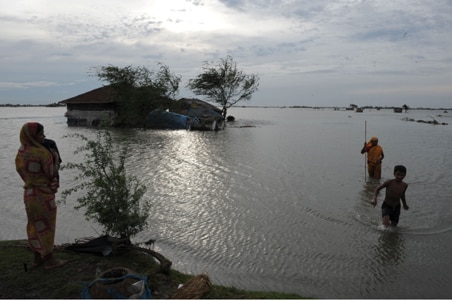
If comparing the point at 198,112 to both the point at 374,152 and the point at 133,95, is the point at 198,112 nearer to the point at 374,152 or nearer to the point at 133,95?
the point at 133,95

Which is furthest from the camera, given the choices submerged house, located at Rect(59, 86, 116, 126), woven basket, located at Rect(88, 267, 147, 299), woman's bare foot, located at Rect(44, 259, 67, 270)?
submerged house, located at Rect(59, 86, 116, 126)

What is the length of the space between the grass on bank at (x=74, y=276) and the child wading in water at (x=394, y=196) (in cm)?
362

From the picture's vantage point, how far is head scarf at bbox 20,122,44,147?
3.99 metres

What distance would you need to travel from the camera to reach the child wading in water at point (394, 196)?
681cm

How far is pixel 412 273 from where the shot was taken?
5285 mm

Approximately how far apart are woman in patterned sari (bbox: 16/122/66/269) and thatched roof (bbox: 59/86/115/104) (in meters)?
33.1

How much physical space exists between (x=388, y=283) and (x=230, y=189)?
5752 millimetres

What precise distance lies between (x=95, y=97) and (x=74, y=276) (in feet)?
120

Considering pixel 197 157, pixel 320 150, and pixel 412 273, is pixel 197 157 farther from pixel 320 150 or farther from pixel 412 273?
pixel 412 273

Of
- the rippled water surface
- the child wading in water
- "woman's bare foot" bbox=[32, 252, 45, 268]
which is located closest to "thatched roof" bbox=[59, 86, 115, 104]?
the rippled water surface

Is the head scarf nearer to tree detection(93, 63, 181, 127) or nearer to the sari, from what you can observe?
the sari

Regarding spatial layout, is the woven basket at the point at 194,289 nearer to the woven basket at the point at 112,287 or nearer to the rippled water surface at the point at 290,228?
the woven basket at the point at 112,287

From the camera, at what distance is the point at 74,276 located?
414 cm

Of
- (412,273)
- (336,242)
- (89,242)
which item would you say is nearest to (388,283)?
(412,273)
